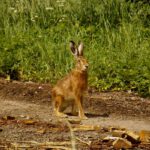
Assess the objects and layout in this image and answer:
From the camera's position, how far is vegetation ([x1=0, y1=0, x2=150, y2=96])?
1184 centimetres

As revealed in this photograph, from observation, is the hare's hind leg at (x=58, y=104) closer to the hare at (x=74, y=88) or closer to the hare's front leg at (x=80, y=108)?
the hare at (x=74, y=88)

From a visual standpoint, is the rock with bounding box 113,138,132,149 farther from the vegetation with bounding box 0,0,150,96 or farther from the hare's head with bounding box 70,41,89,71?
the vegetation with bounding box 0,0,150,96

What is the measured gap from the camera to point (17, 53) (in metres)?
13.3

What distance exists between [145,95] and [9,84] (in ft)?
8.14

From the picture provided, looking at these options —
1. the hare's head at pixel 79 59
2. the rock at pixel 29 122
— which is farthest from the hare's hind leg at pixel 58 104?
the rock at pixel 29 122

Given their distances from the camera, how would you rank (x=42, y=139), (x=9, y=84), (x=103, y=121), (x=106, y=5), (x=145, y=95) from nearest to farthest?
1. (x=42, y=139)
2. (x=103, y=121)
3. (x=145, y=95)
4. (x=9, y=84)
5. (x=106, y=5)

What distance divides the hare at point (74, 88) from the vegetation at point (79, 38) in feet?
6.65

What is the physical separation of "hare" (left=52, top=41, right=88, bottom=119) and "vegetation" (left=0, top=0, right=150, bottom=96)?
6.65 feet

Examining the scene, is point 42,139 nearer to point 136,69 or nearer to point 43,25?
point 136,69

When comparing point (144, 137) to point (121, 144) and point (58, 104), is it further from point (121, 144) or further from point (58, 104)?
point (58, 104)

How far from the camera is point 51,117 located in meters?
9.34

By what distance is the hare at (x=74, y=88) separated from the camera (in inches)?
364

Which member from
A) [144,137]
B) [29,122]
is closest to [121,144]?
[144,137]

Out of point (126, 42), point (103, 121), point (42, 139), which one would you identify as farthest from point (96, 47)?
point (42, 139)
